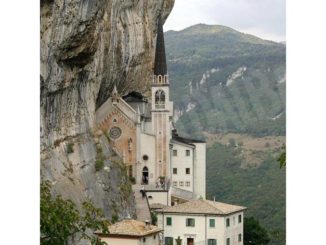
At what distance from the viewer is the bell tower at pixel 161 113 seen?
2930 centimetres

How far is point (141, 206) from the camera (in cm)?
2606

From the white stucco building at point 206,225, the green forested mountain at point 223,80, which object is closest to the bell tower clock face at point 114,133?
the green forested mountain at point 223,80

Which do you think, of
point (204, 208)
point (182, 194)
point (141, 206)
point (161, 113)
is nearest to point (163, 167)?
point (182, 194)

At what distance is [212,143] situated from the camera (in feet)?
110

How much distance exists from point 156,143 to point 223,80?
8247 mm

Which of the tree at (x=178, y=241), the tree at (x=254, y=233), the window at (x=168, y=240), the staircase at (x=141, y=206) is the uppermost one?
the staircase at (x=141, y=206)

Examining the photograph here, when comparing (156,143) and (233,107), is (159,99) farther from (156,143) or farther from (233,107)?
(233,107)

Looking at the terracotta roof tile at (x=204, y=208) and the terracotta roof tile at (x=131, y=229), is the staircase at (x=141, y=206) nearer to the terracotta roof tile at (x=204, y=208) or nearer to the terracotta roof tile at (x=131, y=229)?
the terracotta roof tile at (x=204, y=208)

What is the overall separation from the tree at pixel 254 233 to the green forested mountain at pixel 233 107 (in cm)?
36

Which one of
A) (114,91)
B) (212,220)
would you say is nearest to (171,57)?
(114,91)

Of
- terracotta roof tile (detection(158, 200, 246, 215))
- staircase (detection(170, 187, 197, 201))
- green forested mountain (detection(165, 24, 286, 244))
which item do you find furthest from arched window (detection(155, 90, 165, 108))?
terracotta roof tile (detection(158, 200, 246, 215))

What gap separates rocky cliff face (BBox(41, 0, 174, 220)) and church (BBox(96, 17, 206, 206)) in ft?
2.40

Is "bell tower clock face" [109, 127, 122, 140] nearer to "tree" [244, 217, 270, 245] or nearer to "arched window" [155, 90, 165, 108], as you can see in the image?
"arched window" [155, 90, 165, 108]
